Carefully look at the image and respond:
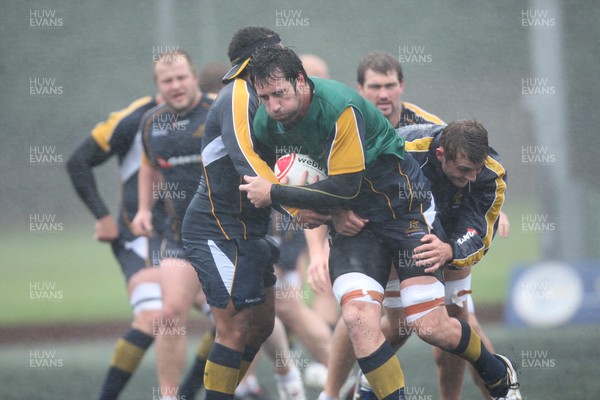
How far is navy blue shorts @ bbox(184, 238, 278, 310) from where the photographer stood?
4.53 metres

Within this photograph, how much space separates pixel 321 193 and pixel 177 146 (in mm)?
1780

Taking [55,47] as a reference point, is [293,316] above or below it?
below

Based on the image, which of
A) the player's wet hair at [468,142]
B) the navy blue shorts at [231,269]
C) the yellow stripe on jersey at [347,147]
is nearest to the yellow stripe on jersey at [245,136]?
the yellow stripe on jersey at [347,147]

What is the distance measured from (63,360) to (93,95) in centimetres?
737

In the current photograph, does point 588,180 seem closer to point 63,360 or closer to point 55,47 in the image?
point 63,360

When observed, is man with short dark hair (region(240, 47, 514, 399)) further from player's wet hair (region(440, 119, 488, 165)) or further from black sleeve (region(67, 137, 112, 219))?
black sleeve (region(67, 137, 112, 219))

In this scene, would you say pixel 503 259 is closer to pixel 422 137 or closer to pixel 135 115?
pixel 135 115

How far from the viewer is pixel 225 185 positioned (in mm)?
4621

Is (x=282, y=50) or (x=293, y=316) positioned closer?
(x=282, y=50)

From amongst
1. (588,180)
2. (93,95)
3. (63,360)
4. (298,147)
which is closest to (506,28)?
(588,180)

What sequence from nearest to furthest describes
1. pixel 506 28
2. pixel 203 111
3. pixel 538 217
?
1. pixel 203 111
2. pixel 538 217
3. pixel 506 28

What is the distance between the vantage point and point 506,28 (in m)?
12.4

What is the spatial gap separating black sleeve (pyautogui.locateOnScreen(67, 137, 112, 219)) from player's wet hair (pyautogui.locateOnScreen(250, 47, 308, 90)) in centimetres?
223

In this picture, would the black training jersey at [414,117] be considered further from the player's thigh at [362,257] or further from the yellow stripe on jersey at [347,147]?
the yellow stripe on jersey at [347,147]
